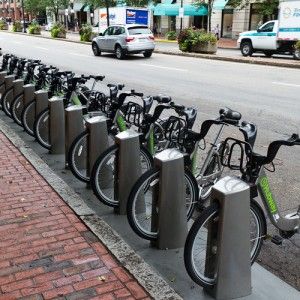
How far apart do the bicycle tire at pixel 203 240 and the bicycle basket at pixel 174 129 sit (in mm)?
1491

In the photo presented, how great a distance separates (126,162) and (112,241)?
2.56ft

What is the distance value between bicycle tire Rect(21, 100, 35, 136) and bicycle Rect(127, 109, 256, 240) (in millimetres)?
3159

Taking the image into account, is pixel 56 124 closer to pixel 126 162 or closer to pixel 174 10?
pixel 126 162

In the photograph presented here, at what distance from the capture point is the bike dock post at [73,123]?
5625 millimetres

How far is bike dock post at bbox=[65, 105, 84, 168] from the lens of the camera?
18.5ft

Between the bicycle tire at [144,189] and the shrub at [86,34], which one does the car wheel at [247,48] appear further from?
the bicycle tire at [144,189]

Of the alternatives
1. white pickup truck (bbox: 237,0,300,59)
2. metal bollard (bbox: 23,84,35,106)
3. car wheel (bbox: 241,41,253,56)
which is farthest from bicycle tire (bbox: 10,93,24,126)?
car wheel (bbox: 241,41,253,56)

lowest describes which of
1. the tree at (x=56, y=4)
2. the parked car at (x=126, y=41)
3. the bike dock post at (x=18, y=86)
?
the parked car at (x=126, y=41)

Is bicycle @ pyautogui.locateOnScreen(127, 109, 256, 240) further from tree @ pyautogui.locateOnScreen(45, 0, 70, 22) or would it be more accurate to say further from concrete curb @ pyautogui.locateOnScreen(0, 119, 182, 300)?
tree @ pyautogui.locateOnScreen(45, 0, 70, 22)

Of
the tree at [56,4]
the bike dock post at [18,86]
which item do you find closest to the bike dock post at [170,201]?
the bike dock post at [18,86]

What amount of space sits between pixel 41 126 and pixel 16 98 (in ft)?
5.22

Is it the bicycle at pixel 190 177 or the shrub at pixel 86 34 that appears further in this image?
the shrub at pixel 86 34

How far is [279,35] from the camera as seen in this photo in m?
24.8

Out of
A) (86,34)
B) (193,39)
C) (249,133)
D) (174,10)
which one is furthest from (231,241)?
(174,10)
